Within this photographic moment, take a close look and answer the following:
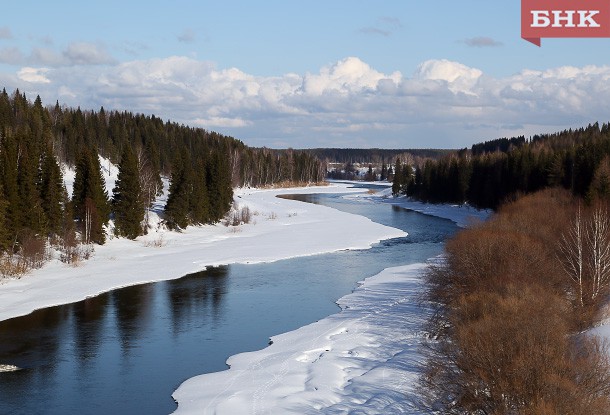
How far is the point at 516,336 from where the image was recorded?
548 inches

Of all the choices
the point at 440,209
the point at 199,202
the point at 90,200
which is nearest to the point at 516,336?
the point at 90,200

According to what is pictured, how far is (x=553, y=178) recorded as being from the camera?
63.5 m

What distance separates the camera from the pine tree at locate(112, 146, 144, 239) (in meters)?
50.0

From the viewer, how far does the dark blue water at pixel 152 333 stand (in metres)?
18.8

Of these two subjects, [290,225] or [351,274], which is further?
[290,225]

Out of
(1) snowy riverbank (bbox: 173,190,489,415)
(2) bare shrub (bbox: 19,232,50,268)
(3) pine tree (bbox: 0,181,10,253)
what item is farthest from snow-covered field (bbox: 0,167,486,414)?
(3) pine tree (bbox: 0,181,10,253)

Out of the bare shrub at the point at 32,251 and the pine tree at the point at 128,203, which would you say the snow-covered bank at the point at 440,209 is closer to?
the pine tree at the point at 128,203

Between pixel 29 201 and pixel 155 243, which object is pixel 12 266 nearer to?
pixel 29 201

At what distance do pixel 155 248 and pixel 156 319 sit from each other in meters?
21.5

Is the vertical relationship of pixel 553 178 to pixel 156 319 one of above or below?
above

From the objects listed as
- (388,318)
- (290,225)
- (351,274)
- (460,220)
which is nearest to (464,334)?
(388,318)

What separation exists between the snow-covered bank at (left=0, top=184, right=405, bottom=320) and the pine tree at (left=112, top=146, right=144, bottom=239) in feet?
3.59

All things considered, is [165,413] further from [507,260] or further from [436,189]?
[436,189]

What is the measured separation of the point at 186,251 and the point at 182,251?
296 millimetres
